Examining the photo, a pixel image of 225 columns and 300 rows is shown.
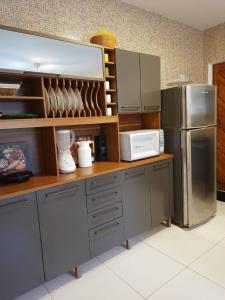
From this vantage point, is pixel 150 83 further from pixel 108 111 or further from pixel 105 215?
pixel 105 215

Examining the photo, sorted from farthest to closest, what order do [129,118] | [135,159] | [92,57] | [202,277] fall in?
1. [129,118]
2. [135,159]
3. [92,57]
4. [202,277]

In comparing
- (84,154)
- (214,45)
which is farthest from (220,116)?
(84,154)

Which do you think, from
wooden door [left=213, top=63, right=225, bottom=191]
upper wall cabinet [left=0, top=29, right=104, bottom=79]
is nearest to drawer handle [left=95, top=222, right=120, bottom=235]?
upper wall cabinet [left=0, top=29, right=104, bottom=79]

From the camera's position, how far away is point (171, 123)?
2375 millimetres

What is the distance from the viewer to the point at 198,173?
2.41 m

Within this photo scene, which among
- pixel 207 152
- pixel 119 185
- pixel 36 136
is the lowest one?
pixel 119 185

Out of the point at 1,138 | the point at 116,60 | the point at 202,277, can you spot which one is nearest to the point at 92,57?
the point at 116,60

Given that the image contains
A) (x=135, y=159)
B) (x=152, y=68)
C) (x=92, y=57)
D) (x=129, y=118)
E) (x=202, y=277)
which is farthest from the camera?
(x=129, y=118)

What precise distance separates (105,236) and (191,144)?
1.30 meters

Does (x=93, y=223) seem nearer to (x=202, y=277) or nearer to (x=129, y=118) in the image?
(x=202, y=277)

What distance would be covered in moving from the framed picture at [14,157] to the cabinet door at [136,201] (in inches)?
35.6

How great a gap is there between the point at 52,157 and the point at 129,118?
1.15 m

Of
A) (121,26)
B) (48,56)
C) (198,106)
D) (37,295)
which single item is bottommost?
(37,295)

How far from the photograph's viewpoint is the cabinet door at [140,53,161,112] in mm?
2248
